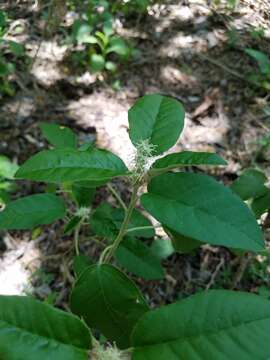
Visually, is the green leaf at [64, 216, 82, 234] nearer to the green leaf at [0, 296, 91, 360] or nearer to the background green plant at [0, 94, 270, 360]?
the background green plant at [0, 94, 270, 360]

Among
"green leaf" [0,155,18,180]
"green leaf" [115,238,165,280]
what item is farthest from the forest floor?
"green leaf" [115,238,165,280]

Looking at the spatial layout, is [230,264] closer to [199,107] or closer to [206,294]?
[199,107]

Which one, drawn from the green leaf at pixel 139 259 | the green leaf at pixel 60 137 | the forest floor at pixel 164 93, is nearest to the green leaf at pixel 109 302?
the green leaf at pixel 139 259

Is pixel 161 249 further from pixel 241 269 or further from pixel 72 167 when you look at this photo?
pixel 72 167

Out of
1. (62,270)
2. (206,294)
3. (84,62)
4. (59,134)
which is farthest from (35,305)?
(84,62)

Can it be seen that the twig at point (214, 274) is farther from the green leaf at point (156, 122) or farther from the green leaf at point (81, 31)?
the green leaf at point (81, 31)
